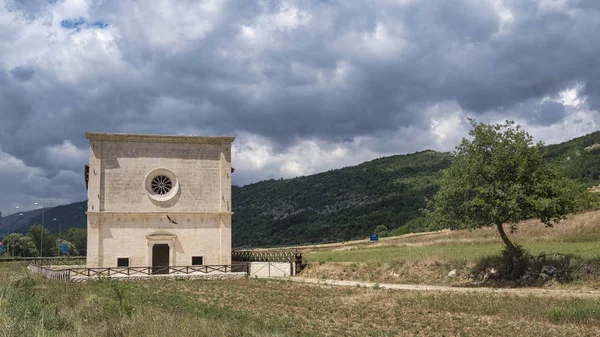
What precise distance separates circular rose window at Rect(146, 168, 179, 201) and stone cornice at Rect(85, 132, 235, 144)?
221 centimetres

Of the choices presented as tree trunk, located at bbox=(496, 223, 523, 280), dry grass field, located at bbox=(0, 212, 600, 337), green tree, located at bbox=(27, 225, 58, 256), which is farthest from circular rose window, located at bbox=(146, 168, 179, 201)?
green tree, located at bbox=(27, 225, 58, 256)

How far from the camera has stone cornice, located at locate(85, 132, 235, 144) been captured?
37781 mm

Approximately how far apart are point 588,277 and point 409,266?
9.97 m

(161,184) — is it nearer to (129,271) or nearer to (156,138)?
(156,138)

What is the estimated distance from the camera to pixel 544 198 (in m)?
24.3

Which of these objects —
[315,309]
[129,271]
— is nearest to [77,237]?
[129,271]

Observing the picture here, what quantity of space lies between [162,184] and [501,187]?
23.3 meters

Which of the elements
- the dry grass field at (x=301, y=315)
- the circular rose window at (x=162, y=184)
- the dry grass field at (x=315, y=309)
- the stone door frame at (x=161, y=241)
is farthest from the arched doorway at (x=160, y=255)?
the dry grass field at (x=301, y=315)

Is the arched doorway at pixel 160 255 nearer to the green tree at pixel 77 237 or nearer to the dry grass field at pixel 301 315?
the dry grass field at pixel 301 315

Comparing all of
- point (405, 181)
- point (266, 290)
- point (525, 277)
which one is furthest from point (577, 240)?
point (405, 181)

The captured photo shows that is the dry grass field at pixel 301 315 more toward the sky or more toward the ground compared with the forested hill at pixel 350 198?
more toward the ground

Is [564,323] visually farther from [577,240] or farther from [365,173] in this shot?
[365,173]

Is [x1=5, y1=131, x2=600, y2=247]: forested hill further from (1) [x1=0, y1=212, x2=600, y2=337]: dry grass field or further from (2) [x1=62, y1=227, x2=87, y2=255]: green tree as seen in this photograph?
(1) [x1=0, y1=212, x2=600, y2=337]: dry grass field

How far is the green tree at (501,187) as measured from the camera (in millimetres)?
24578
